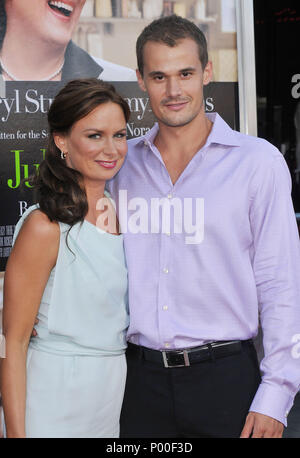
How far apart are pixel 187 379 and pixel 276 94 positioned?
7.47 ft

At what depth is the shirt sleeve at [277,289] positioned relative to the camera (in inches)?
68.1

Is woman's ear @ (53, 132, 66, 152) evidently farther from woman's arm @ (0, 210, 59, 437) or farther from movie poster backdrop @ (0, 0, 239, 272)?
movie poster backdrop @ (0, 0, 239, 272)

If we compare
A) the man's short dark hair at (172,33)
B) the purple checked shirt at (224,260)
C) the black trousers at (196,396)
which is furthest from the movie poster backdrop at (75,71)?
the black trousers at (196,396)

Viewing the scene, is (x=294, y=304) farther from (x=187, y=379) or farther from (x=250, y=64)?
(x=250, y=64)

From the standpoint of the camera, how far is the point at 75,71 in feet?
8.48

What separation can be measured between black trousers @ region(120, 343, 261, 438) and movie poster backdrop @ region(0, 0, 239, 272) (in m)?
1.02

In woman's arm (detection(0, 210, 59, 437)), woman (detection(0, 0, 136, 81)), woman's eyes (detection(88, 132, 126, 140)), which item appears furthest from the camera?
woman (detection(0, 0, 136, 81))

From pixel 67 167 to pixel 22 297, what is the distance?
426 mm

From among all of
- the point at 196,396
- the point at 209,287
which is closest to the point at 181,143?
the point at 209,287

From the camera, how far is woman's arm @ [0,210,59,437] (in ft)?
5.63

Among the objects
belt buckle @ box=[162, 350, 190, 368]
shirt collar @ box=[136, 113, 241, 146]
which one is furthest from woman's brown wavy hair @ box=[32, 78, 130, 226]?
belt buckle @ box=[162, 350, 190, 368]

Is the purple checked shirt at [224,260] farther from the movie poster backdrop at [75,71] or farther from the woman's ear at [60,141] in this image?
the movie poster backdrop at [75,71]

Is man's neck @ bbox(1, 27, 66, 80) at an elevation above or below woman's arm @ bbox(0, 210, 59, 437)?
above

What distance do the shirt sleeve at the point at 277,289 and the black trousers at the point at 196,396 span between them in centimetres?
7
